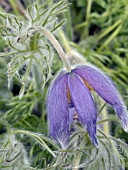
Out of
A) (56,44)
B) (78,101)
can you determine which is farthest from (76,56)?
(78,101)

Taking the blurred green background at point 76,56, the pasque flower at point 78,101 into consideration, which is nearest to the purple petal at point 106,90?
the pasque flower at point 78,101

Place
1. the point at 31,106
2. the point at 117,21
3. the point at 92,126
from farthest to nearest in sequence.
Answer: the point at 117,21, the point at 31,106, the point at 92,126

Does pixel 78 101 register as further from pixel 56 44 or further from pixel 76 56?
pixel 76 56

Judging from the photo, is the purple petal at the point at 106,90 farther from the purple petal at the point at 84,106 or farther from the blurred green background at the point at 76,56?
the blurred green background at the point at 76,56

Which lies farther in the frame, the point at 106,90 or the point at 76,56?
the point at 76,56

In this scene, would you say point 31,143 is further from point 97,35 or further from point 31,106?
point 97,35

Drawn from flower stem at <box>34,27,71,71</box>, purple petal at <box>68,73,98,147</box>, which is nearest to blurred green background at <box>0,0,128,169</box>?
flower stem at <box>34,27,71,71</box>

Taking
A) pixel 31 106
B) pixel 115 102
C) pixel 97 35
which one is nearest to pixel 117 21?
pixel 97 35
